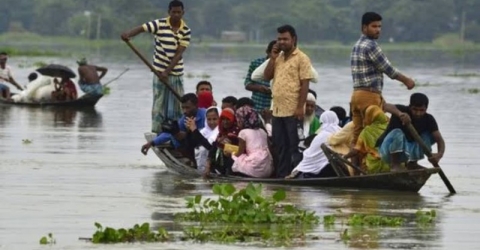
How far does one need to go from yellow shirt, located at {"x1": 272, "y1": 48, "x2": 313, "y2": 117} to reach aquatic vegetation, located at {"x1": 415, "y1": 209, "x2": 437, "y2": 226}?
2546 millimetres

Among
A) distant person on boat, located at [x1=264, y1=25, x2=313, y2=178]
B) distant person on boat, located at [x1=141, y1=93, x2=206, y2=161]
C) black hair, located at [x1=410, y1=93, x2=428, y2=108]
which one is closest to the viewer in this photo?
black hair, located at [x1=410, y1=93, x2=428, y2=108]

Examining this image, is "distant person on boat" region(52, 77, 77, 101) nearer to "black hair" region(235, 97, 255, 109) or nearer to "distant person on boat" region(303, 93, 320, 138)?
"distant person on boat" region(303, 93, 320, 138)

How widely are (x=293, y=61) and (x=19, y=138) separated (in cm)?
585

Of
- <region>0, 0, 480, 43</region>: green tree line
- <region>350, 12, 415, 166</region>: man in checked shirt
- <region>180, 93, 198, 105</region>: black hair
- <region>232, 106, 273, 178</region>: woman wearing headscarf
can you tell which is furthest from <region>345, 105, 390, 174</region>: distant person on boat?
<region>0, 0, 480, 43</region>: green tree line

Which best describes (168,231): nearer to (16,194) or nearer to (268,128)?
(16,194)

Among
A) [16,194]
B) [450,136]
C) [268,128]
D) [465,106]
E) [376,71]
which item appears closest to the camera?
[16,194]

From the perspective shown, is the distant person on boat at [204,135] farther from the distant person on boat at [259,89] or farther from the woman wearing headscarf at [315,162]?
the woman wearing headscarf at [315,162]

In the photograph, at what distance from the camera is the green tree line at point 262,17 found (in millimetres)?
120625

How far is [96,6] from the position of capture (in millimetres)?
130000

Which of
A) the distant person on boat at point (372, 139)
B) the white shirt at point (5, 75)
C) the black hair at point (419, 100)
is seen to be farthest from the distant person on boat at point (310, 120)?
the white shirt at point (5, 75)

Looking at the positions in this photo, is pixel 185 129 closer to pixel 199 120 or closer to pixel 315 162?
pixel 199 120

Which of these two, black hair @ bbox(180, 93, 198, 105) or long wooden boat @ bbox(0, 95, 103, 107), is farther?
long wooden boat @ bbox(0, 95, 103, 107)

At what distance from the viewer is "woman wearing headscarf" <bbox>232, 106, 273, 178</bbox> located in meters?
13.8

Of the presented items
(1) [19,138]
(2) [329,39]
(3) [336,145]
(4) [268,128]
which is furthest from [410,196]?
(2) [329,39]
